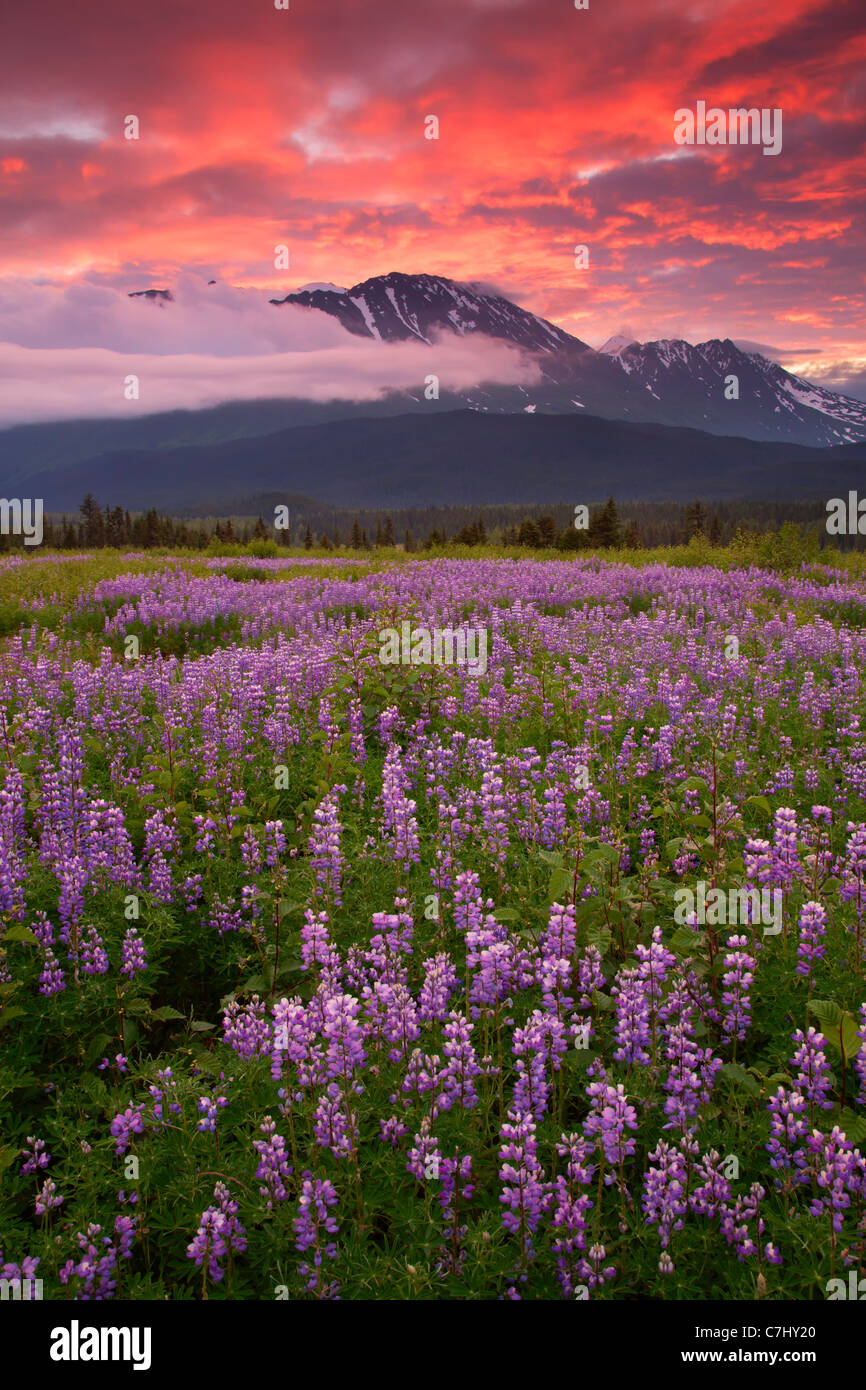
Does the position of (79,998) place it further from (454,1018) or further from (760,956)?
(760,956)

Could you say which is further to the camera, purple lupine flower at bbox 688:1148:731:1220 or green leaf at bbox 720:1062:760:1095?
green leaf at bbox 720:1062:760:1095

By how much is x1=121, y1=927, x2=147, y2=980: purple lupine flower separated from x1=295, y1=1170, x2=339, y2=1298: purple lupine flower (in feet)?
6.55

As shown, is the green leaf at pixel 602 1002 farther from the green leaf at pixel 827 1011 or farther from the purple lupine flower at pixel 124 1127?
the purple lupine flower at pixel 124 1127

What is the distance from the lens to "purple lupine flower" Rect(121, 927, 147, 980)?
4.54 meters

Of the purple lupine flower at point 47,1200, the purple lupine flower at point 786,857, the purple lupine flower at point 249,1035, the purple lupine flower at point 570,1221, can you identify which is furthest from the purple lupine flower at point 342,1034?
the purple lupine flower at point 786,857

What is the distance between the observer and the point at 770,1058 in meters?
3.87

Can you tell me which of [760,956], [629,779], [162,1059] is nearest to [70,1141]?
[162,1059]

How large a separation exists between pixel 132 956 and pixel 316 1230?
7.52 ft

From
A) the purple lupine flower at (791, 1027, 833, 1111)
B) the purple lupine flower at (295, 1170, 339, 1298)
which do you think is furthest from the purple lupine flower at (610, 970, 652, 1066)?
the purple lupine flower at (295, 1170, 339, 1298)

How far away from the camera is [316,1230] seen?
2.88 m

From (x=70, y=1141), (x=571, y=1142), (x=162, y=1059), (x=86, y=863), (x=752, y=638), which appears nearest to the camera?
(x=571, y=1142)

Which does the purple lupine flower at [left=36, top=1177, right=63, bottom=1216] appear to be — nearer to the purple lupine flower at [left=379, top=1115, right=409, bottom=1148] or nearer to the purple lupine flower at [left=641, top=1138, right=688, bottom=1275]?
the purple lupine flower at [left=379, top=1115, right=409, bottom=1148]
